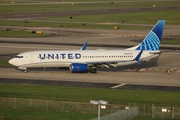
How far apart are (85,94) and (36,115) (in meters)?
14.7

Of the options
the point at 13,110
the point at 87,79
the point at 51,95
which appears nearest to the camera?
the point at 13,110

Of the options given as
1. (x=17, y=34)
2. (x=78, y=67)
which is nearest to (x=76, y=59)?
(x=78, y=67)

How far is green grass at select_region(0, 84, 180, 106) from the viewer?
74.3 meters

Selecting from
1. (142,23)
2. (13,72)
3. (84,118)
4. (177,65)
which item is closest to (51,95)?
(84,118)

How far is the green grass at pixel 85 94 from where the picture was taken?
74294mm

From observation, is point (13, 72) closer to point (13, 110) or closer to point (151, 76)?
point (151, 76)

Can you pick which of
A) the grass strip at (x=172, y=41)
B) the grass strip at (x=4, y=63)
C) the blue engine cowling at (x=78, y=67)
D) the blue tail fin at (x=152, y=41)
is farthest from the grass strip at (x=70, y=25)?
the blue engine cowling at (x=78, y=67)

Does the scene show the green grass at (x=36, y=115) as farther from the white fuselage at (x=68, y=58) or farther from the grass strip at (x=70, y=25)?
the grass strip at (x=70, y=25)

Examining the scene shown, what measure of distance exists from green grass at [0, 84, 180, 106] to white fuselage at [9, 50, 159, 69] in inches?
442

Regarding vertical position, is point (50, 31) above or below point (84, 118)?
above

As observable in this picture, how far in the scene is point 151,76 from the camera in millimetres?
94062

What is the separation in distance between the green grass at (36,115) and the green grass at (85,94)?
803cm

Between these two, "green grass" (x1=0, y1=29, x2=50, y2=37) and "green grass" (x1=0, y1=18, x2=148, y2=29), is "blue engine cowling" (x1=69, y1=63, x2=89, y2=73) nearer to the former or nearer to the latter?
"green grass" (x1=0, y1=29, x2=50, y2=37)

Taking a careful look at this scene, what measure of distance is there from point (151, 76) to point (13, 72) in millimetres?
23828
